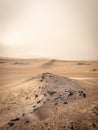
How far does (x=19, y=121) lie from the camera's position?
1.74m

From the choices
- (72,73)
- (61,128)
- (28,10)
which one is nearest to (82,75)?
(72,73)

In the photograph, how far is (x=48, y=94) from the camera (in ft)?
6.18

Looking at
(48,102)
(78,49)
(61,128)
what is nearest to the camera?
(61,128)

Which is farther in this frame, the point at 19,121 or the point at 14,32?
the point at 14,32

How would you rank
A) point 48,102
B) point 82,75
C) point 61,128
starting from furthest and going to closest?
point 82,75 < point 48,102 < point 61,128

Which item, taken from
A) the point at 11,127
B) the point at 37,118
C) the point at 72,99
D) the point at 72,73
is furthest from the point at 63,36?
the point at 11,127

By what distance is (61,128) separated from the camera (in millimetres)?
1695

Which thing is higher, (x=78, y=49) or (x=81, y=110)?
(x=78, y=49)

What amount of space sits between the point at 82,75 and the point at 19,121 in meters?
0.67

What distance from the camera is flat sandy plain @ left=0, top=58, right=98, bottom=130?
1.73 metres

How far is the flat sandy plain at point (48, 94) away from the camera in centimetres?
173

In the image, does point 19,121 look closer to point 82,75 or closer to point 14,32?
point 82,75

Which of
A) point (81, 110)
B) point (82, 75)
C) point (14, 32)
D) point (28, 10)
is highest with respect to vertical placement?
point (28, 10)

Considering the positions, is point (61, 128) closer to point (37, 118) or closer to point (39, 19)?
point (37, 118)
